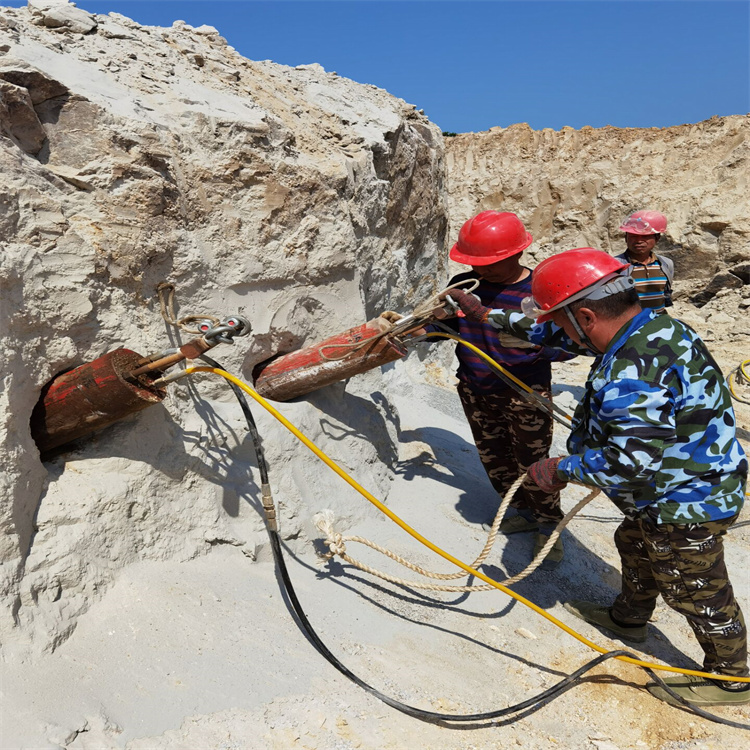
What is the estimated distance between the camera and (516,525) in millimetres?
3479

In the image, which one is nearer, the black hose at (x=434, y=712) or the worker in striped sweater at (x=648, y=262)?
the black hose at (x=434, y=712)

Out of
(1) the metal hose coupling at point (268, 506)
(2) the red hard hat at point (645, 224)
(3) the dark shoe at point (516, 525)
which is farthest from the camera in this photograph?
(2) the red hard hat at point (645, 224)

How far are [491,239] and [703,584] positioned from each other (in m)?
1.87

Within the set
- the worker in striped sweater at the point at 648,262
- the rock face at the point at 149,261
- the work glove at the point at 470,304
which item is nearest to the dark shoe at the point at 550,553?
the rock face at the point at 149,261

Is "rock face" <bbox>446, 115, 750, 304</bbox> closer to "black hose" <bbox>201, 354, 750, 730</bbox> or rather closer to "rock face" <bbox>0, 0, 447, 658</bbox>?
"rock face" <bbox>0, 0, 447, 658</bbox>

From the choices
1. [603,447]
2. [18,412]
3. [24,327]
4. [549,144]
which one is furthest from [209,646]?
[549,144]

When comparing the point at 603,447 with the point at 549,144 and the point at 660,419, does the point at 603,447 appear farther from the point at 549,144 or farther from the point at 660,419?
the point at 549,144

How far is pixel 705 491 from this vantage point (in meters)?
2.15

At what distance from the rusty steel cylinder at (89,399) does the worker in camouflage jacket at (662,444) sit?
1641mm

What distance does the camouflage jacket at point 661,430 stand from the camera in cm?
197

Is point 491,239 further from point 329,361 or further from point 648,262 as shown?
point 648,262

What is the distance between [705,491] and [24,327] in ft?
8.80

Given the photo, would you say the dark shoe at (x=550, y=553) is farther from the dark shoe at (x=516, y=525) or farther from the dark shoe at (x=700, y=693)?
the dark shoe at (x=700, y=693)

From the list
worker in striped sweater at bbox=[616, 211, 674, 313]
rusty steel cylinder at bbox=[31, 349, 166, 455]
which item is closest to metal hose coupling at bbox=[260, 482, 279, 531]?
rusty steel cylinder at bbox=[31, 349, 166, 455]
